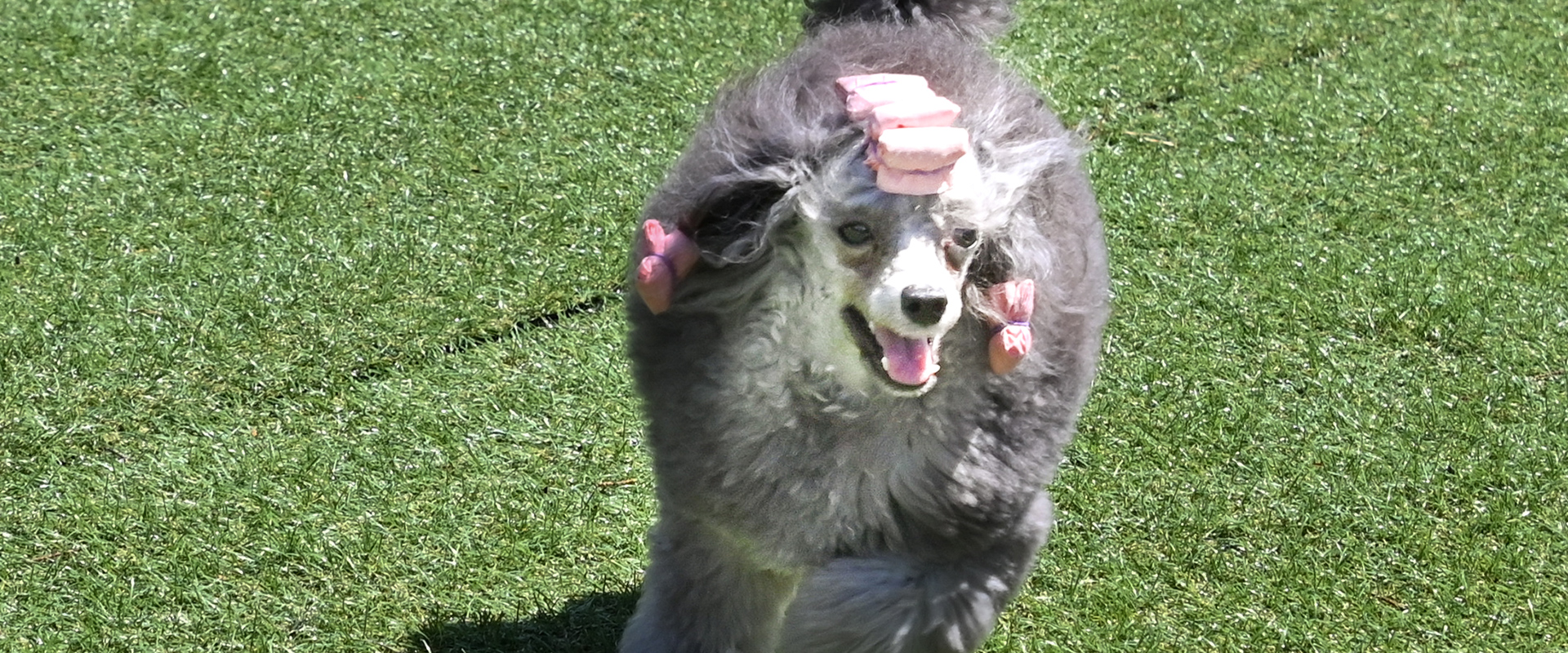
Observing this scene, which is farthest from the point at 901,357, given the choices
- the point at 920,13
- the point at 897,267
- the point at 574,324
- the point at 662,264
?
the point at 574,324

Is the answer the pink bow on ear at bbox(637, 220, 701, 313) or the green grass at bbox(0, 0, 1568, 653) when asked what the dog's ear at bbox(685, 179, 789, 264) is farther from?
the green grass at bbox(0, 0, 1568, 653)

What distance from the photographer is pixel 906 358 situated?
2174 mm

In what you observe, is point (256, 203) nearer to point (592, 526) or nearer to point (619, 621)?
point (592, 526)

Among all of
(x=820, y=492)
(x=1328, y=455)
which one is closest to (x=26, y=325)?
(x=820, y=492)

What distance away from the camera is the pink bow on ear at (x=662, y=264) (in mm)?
2318

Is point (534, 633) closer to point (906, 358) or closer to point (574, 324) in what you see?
point (574, 324)

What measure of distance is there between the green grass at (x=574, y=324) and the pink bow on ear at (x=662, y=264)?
3.16ft

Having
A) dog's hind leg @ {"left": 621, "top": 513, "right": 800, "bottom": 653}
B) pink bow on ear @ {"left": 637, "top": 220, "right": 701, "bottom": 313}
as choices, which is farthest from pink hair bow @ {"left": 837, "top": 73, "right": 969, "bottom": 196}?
dog's hind leg @ {"left": 621, "top": 513, "right": 800, "bottom": 653}

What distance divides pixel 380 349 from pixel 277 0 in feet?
6.63

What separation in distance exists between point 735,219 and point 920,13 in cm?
76

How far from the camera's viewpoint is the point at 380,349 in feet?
12.6

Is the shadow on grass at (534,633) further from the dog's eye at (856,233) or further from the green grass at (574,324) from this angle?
the dog's eye at (856,233)

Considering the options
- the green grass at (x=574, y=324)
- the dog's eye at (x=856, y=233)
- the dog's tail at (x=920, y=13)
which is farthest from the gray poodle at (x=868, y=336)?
the green grass at (x=574, y=324)

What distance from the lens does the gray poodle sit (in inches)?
86.4
